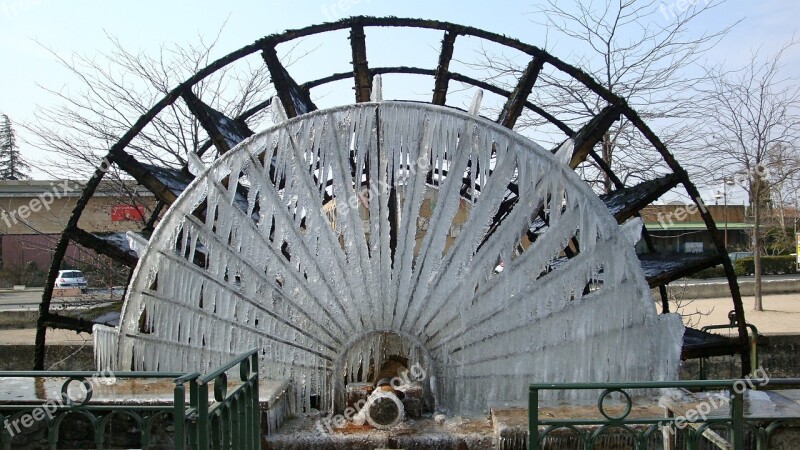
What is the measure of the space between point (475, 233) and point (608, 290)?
3.81 feet

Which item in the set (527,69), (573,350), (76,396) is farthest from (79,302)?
(573,350)

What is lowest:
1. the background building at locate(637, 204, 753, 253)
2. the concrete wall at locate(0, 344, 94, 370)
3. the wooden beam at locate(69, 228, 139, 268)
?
the concrete wall at locate(0, 344, 94, 370)

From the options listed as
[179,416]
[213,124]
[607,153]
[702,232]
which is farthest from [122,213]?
[702,232]

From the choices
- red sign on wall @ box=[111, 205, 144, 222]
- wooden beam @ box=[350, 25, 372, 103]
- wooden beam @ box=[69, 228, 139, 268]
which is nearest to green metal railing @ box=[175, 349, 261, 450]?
wooden beam @ box=[350, 25, 372, 103]

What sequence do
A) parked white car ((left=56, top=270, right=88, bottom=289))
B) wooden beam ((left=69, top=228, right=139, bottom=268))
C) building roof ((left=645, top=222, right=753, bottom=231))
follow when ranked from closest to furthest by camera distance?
wooden beam ((left=69, top=228, right=139, bottom=268)) < parked white car ((left=56, top=270, right=88, bottom=289)) < building roof ((left=645, top=222, right=753, bottom=231))

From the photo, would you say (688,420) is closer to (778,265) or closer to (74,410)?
(74,410)

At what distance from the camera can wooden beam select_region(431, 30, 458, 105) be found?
7.89 metres

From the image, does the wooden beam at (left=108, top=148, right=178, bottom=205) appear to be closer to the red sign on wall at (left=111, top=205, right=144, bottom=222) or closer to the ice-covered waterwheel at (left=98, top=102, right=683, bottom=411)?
the ice-covered waterwheel at (left=98, top=102, right=683, bottom=411)

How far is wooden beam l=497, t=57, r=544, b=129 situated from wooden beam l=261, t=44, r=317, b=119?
7.62 feet

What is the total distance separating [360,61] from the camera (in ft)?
26.0

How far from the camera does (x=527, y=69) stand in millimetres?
7934

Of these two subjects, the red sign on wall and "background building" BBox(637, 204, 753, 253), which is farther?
"background building" BBox(637, 204, 753, 253)

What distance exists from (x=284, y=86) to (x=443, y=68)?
182 cm
